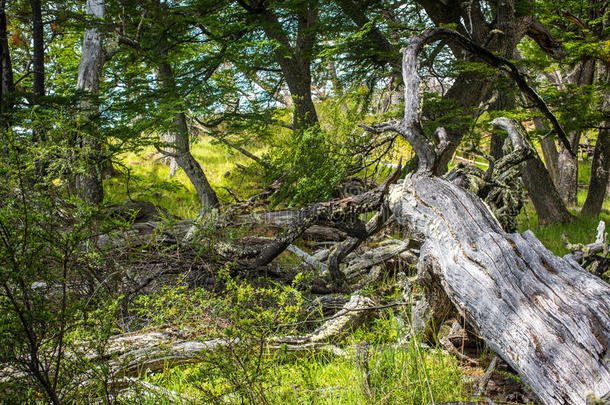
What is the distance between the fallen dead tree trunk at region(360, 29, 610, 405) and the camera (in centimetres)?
181

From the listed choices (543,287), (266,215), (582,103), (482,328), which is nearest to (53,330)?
(482,328)

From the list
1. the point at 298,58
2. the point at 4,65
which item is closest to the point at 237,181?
the point at 298,58

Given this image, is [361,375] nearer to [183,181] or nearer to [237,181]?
[237,181]

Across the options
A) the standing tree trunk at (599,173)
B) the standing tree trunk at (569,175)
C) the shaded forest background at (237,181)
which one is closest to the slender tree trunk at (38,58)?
the shaded forest background at (237,181)

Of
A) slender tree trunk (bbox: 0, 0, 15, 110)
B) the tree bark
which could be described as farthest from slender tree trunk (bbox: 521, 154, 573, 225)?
slender tree trunk (bbox: 0, 0, 15, 110)

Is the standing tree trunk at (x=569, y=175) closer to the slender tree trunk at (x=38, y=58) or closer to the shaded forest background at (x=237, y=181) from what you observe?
A: the shaded forest background at (x=237, y=181)

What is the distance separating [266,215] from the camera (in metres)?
7.29

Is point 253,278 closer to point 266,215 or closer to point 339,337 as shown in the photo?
point 339,337

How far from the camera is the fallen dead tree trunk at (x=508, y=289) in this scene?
181 centimetres

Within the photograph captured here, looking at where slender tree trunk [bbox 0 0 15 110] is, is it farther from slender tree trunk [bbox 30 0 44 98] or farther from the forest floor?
the forest floor

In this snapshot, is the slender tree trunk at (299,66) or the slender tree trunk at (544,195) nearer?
the slender tree trunk at (299,66)

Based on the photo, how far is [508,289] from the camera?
89.2 inches

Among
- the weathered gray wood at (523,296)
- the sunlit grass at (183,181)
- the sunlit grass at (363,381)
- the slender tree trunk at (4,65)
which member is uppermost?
the slender tree trunk at (4,65)

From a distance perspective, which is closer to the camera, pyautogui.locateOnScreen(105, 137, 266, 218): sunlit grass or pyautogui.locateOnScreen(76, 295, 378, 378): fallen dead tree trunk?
pyautogui.locateOnScreen(76, 295, 378, 378): fallen dead tree trunk
